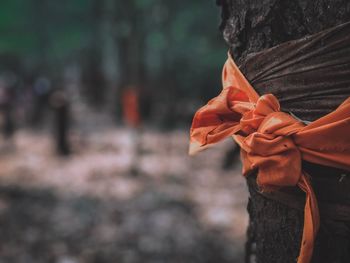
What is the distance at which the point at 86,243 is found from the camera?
516cm

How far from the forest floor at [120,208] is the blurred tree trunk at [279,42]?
3524 millimetres

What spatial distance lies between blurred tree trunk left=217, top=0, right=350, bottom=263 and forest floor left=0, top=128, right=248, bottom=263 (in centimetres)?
352

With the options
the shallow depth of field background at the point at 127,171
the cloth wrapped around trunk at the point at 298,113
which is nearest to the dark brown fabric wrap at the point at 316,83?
the cloth wrapped around trunk at the point at 298,113

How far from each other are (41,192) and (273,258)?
21.2ft

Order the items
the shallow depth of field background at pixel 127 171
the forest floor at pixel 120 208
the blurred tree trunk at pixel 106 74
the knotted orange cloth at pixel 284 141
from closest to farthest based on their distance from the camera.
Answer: the knotted orange cloth at pixel 284 141 < the forest floor at pixel 120 208 < the shallow depth of field background at pixel 127 171 < the blurred tree trunk at pixel 106 74

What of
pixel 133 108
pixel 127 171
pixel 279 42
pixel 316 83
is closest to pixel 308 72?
pixel 316 83

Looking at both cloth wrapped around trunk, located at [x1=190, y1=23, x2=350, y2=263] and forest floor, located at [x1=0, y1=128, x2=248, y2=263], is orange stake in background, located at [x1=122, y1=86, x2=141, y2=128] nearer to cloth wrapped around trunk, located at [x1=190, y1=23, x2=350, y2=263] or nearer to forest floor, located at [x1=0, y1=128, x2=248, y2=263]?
forest floor, located at [x1=0, y1=128, x2=248, y2=263]

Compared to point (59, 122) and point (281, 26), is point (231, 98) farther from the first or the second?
point (59, 122)

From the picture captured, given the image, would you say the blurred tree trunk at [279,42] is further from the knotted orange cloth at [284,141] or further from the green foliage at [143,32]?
the green foliage at [143,32]

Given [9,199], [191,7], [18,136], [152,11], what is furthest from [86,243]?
[152,11]

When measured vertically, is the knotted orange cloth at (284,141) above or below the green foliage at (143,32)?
below

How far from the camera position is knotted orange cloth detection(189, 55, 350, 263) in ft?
3.38

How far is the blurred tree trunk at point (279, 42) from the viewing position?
111 centimetres

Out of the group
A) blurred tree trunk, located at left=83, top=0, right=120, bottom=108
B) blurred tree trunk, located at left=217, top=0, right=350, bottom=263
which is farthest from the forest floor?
blurred tree trunk, located at left=83, top=0, right=120, bottom=108
